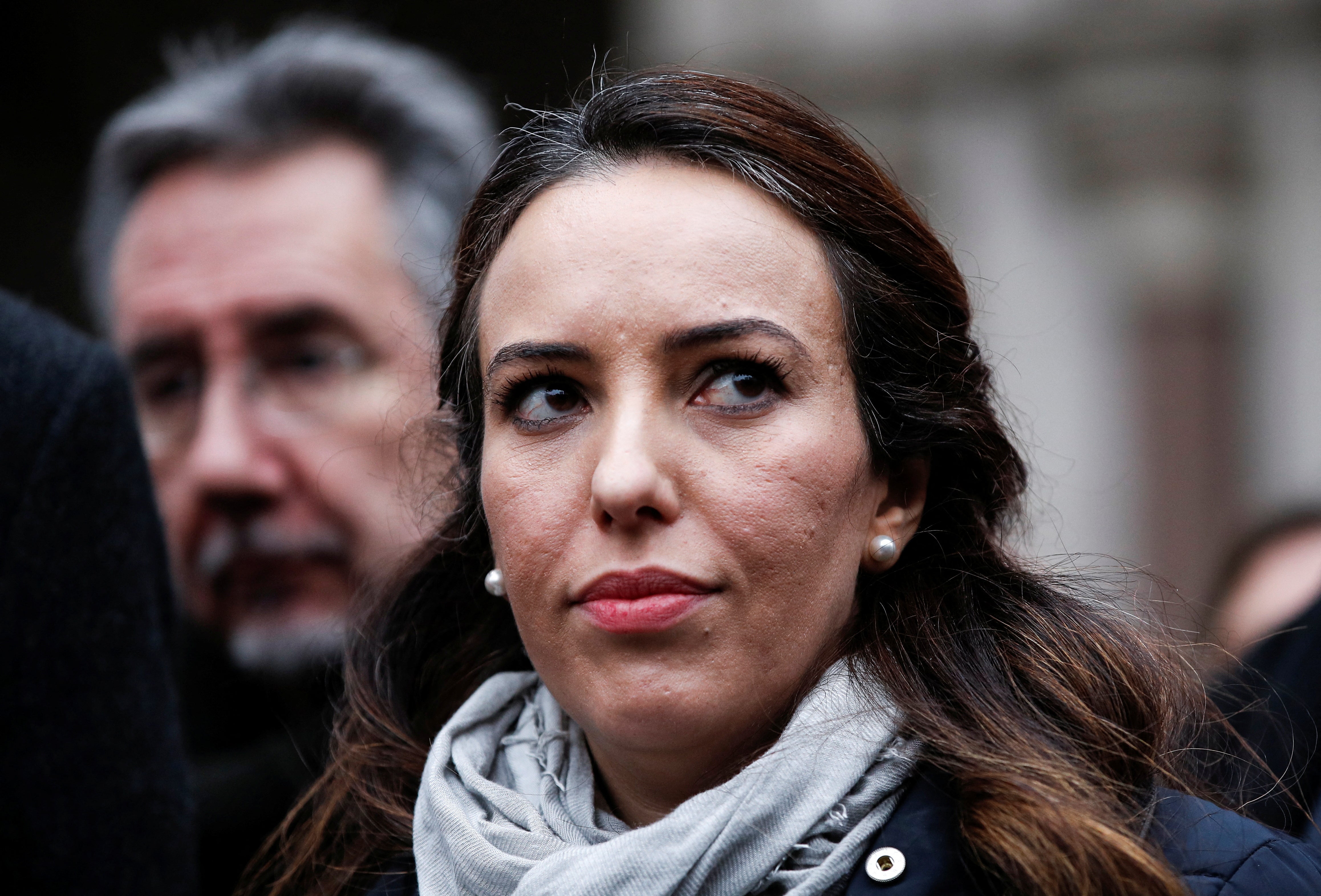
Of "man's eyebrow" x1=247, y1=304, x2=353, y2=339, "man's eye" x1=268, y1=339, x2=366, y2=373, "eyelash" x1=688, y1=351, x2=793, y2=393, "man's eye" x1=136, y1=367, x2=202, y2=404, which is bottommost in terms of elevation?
"man's eye" x1=136, y1=367, x2=202, y2=404

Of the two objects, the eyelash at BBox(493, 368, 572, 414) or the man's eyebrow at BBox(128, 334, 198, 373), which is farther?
the man's eyebrow at BBox(128, 334, 198, 373)

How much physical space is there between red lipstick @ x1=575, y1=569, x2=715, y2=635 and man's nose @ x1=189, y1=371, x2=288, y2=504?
2.29 metres

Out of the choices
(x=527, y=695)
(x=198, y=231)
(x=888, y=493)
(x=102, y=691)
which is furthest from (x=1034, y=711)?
(x=198, y=231)

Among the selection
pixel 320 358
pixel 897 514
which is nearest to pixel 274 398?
pixel 320 358

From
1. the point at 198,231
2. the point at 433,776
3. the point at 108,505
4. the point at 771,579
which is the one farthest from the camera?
the point at 198,231

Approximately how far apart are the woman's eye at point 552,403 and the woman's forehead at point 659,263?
10 centimetres

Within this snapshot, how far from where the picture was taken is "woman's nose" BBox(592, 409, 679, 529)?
1979mm

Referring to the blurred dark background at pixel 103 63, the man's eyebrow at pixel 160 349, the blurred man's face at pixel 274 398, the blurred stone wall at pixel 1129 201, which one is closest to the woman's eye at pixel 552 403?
the blurred man's face at pixel 274 398

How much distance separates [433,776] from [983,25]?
8.27m

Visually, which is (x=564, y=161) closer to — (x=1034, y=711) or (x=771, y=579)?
(x=771, y=579)

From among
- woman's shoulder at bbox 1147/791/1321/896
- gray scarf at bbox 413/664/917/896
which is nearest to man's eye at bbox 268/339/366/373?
gray scarf at bbox 413/664/917/896

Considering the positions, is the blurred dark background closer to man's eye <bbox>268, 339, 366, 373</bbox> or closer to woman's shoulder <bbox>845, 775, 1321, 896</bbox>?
man's eye <bbox>268, 339, 366, 373</bbox>

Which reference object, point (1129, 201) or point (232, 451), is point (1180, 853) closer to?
point (232, 451)

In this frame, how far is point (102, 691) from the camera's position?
2420 mm
